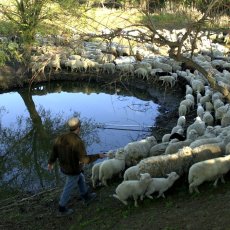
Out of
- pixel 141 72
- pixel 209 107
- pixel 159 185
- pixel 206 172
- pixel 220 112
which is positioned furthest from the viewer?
pixel 141 72

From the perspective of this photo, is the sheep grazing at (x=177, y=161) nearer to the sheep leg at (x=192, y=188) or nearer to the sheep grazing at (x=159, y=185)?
the sheep grazing at (x=159, y=185)

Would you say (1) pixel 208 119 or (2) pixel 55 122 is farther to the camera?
(2) pixel 55 122

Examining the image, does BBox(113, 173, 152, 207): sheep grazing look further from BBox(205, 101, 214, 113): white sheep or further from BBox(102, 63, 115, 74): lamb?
BBox(102, 63, 115, 74): lamb

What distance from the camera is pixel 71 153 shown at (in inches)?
304

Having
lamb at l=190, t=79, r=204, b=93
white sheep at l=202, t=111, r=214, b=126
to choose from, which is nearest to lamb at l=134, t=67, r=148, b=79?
lamb at l=190, t=79, r=204, b=93

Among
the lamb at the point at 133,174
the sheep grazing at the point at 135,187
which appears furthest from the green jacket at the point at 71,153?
the lamb at the point at 133,174

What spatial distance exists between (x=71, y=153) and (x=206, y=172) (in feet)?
8.06

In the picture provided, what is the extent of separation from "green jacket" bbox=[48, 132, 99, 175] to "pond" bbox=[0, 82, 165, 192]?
2626 millimetres

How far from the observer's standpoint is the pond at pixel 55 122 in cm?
1221

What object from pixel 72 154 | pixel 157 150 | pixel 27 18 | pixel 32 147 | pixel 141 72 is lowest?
pixel 32 147

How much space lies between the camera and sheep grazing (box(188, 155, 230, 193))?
755 cm

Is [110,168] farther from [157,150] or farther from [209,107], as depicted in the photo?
[209,107]

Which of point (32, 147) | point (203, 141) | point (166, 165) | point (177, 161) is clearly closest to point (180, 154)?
point (177, 161)

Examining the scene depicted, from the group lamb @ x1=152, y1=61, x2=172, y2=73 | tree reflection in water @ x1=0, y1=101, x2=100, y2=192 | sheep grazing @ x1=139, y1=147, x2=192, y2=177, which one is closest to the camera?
sheep grazing @ x1=139, y1=147, x2=192, y2=177
